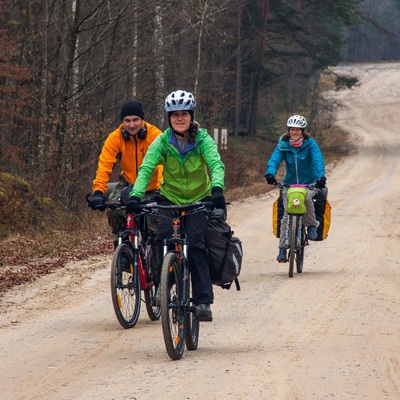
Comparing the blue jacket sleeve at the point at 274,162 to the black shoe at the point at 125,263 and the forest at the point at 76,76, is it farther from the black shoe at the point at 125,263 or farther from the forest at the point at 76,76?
the forest at the point at 76,76

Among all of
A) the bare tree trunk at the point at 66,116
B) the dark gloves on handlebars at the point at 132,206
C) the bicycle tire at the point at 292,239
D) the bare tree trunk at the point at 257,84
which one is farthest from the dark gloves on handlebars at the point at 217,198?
the bare tree trunk at the point at 257,84

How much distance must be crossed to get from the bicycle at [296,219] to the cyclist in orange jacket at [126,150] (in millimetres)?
3932

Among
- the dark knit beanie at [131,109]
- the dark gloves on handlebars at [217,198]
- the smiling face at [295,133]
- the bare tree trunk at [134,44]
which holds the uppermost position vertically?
the bare tree trunk at [134,44]

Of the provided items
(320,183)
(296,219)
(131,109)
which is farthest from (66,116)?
(131,109)

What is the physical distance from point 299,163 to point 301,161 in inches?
1.9

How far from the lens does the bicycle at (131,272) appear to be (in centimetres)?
869

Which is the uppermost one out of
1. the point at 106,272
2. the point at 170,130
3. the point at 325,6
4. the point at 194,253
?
the point at 325,6

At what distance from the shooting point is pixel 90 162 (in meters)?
20.8

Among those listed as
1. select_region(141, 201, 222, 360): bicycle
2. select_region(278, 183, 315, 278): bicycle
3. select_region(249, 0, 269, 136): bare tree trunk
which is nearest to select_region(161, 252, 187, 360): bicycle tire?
select_region(141, 201, 222, 360): bicycle

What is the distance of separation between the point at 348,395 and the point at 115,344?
2525mm

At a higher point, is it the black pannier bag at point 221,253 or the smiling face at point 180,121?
the smiling face at point 180,121

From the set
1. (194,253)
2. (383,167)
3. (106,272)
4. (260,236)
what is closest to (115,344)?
(194,253)

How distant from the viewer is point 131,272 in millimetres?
8961

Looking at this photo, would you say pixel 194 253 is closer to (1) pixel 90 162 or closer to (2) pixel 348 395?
(2) pixel 348 395
